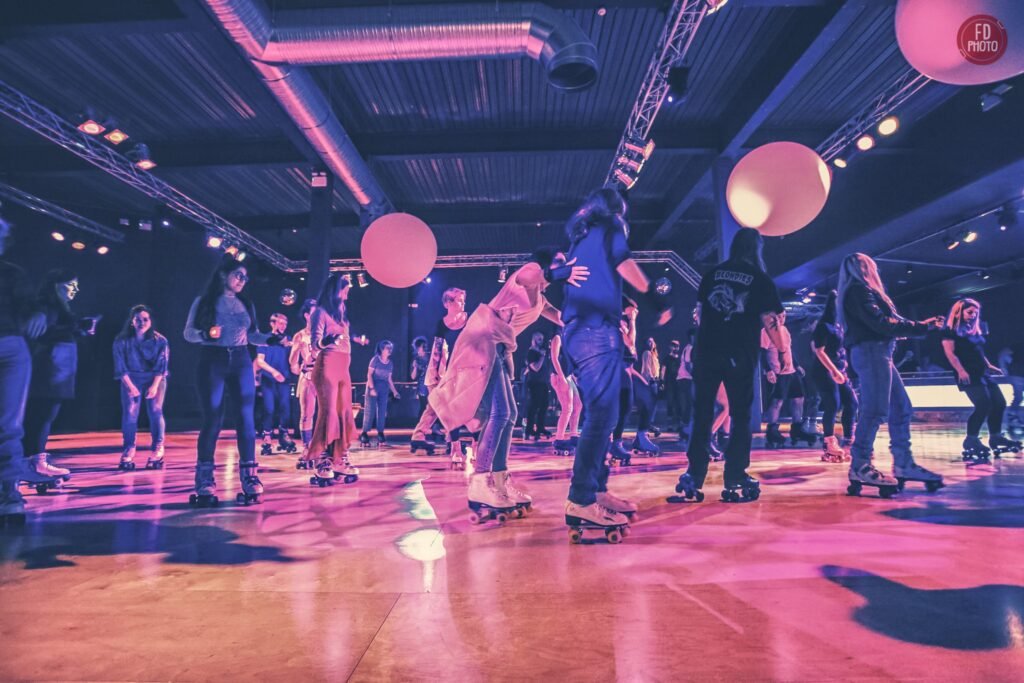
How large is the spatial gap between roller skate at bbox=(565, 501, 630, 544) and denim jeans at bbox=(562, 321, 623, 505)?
4 centimetres

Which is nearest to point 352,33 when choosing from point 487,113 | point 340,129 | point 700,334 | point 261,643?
point 340,129

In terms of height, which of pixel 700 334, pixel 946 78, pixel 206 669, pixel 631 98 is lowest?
pixel 206 669

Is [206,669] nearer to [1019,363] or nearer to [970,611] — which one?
[970,611]

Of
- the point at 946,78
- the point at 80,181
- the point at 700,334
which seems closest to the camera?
the point at 700,334

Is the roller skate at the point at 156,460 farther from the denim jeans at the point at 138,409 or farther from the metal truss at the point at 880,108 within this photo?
the metal truss at the point at 880,108

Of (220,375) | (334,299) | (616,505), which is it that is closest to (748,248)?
(616,505)

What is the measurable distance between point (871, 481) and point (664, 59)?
636 centimetres

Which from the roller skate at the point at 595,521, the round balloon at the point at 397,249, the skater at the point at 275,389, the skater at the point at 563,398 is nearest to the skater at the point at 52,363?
the skater at the point at 275,389

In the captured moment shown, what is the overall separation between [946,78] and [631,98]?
6.00m

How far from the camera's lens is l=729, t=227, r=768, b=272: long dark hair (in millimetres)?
3857

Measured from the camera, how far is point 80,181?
41.1 ft

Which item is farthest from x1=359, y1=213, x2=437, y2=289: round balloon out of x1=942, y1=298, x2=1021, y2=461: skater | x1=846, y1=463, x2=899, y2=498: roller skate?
x1=942, y1=298, x2=1021, y2=461: skater

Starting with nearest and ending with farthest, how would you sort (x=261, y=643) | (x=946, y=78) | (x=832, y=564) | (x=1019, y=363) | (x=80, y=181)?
1. (x=261, y=643)
2. (x=832, y=564)
3. (x=946, y=78)
4. (x=1019, y=363)
5. (x=80, y=181)

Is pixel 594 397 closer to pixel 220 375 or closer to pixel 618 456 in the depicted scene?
pixel 220 375
